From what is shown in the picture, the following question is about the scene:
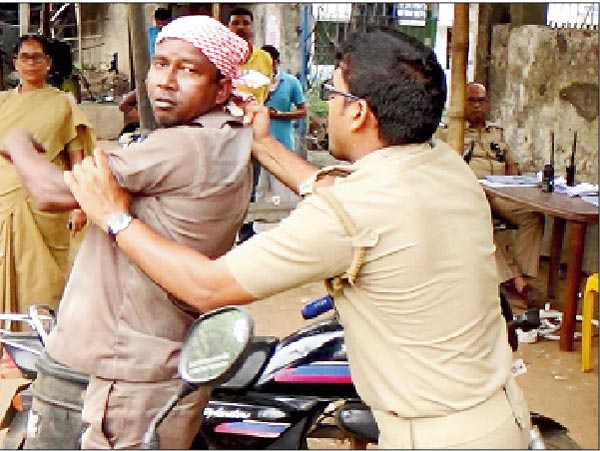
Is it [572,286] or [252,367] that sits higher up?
[252,367]

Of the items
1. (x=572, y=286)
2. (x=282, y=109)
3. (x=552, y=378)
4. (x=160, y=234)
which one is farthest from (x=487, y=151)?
(x=160, y=234)

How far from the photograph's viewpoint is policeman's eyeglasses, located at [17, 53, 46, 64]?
15.2 ft

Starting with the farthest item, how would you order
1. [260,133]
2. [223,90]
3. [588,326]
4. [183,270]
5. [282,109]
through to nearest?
[282,109] → [588,326] → [260,133] → [223,90] → [183,270]

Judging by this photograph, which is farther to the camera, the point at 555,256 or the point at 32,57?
the point at 555,256

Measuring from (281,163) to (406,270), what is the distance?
2.76 feet

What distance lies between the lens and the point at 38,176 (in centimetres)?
→ 201

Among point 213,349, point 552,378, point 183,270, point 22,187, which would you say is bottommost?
point 552,378

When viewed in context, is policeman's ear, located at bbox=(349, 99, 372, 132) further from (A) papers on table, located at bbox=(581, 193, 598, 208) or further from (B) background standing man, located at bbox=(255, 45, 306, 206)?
(B) background standing man, located at bbox=(255, 45, 306, 206)

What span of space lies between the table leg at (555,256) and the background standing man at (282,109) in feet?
6.86

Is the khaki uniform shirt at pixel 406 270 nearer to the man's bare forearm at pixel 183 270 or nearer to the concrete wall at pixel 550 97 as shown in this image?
the man's bare forearm at pixel 183 270

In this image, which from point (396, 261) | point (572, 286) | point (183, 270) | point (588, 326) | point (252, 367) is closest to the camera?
point (396, 261)

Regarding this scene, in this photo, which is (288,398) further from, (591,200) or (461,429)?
(591,200)

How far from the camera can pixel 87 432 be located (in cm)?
210

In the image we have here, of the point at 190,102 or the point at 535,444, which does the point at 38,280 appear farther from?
the point at 535,444
